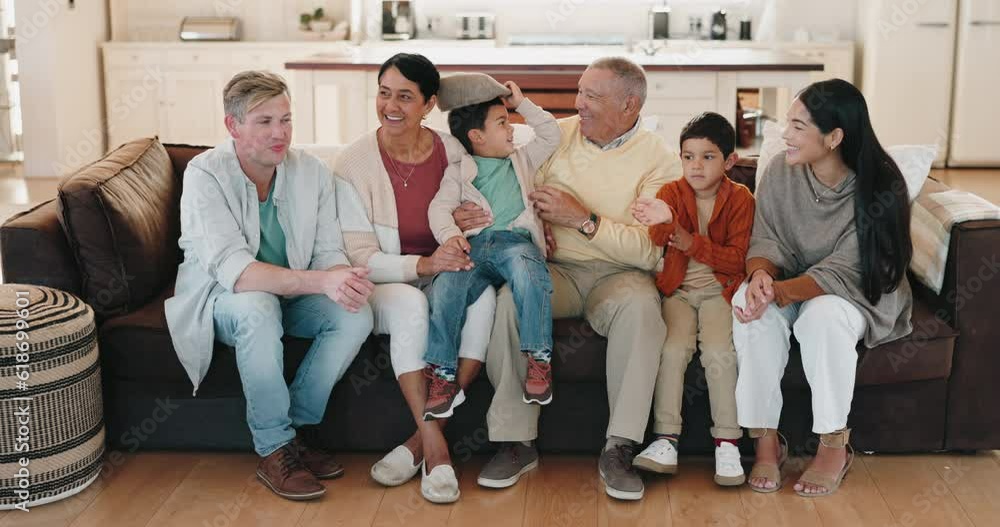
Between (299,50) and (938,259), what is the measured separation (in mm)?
5585

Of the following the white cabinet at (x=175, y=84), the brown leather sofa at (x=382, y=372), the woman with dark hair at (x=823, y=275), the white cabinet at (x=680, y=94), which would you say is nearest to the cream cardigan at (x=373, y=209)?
the brown leather sofa at (x=382, y=372)

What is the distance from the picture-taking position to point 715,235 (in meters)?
3.13

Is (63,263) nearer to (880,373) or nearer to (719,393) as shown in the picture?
(719,393)

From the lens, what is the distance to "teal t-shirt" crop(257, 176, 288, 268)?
3.05m

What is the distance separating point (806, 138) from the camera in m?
3.01

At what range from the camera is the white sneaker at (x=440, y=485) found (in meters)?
2.84

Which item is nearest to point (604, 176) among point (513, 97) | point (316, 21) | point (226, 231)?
point (513, 97)

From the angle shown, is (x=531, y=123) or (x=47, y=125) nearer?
(x=531, y=123)

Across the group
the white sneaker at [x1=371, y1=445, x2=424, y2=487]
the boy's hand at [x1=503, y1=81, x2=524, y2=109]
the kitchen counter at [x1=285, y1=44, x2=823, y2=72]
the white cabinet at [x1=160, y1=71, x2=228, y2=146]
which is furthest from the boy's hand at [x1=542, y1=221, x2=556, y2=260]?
the white cabinet at [x1=160, y1=71, x2=228, y2=146]

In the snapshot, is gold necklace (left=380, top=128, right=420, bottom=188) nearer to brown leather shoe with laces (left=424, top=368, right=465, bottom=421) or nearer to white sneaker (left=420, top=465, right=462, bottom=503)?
brown leather shoe with laces (left=424, top=368, right=465, bottom=421)

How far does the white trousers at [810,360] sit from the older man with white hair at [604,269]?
0.22 metres

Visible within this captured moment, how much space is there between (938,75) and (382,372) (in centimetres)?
558

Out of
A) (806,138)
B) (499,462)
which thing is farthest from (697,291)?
(499,462)

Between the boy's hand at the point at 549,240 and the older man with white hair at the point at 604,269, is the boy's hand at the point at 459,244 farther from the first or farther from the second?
the boy's hand at the point at 549,240
